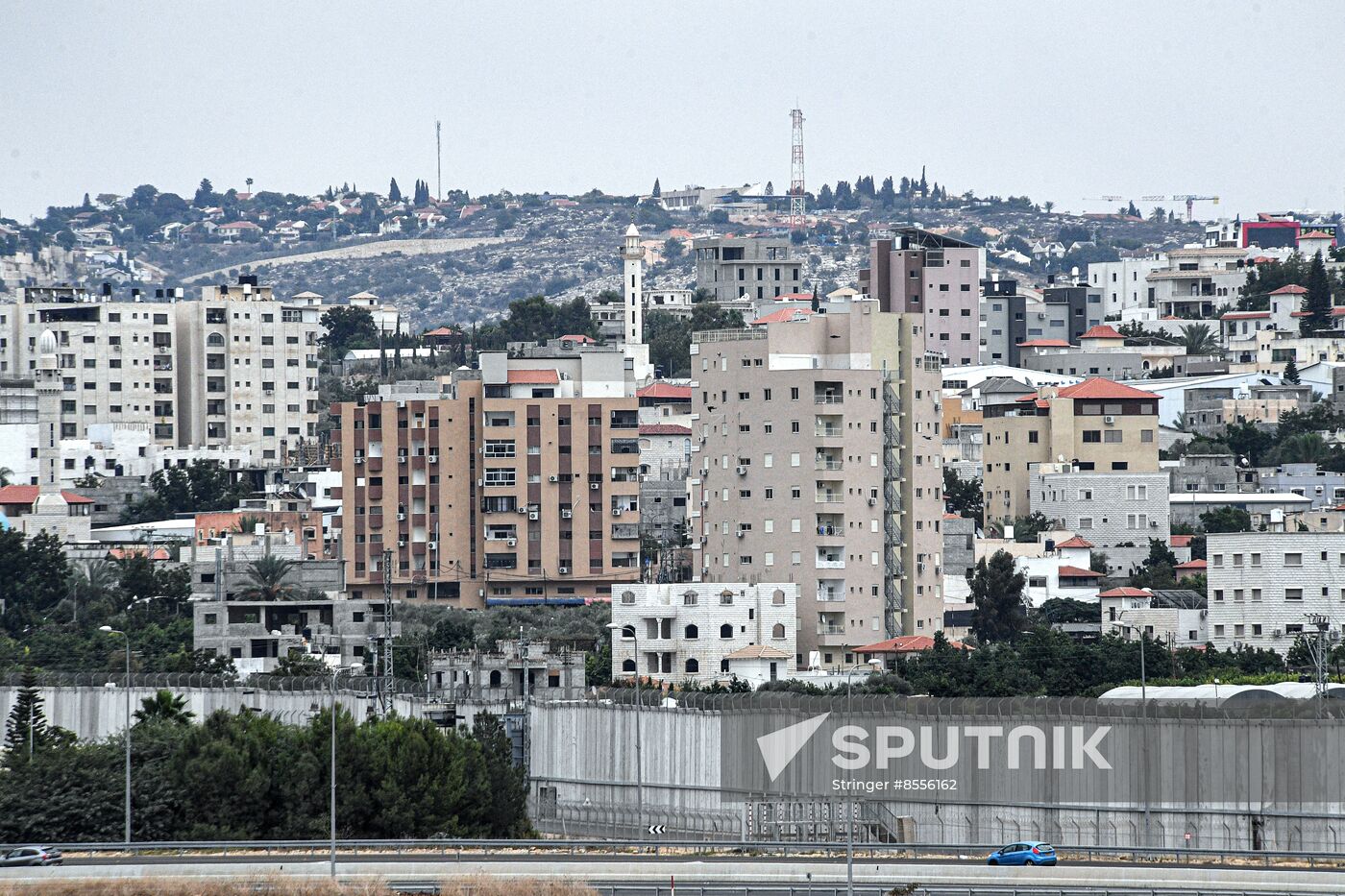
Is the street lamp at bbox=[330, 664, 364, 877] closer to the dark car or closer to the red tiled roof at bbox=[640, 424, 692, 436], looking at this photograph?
the dark car

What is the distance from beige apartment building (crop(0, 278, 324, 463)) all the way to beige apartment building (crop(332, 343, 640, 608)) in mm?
43490

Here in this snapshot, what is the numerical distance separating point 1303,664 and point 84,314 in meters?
89.4

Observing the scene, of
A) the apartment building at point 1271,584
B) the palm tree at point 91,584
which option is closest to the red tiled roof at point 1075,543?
the apartment building at point 1271,584

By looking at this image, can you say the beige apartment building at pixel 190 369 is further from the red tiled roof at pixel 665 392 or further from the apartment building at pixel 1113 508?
the apartment building at pixel 1113 508

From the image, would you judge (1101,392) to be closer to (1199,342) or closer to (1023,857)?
(1199,342)

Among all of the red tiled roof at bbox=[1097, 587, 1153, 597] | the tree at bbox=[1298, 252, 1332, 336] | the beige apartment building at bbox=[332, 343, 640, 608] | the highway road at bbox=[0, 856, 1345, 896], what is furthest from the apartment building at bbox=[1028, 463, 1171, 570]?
the highway road at bbox=[0, 856, 1345, 896]

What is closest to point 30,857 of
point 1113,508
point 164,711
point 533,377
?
point 164,711

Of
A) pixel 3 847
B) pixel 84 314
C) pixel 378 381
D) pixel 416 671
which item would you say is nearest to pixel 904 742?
pixel 3 847

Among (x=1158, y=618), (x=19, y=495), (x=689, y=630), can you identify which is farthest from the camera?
(x=19, y=495)

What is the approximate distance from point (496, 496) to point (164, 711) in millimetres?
48509

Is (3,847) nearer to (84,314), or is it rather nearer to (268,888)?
(268,888)

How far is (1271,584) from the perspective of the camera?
344 feet

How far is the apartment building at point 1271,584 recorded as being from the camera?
10369 cm

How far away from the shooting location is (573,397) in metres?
121
